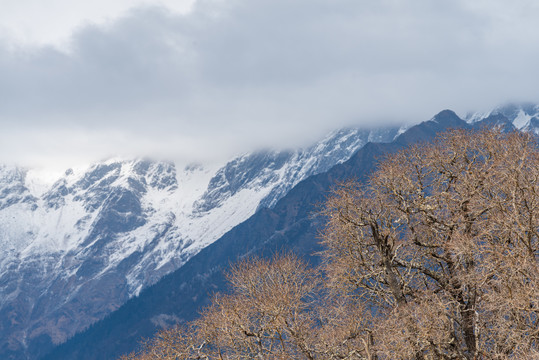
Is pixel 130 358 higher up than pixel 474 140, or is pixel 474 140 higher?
pixel 474 140

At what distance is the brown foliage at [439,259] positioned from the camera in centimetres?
2461

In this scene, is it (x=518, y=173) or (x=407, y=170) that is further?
(x=407, y=170)

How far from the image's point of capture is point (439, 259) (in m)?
30.9

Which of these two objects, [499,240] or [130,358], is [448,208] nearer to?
[499,240]

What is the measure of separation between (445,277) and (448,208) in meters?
4.08

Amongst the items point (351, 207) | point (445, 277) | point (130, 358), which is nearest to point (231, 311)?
point (351, 207)

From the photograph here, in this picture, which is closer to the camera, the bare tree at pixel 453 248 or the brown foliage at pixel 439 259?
the bare tree at pixel 453 248

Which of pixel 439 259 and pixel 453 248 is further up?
pixel 453 248

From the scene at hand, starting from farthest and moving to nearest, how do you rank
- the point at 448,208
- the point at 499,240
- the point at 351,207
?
the point at 351,207 → the point at 448,208 → the point at 499,240

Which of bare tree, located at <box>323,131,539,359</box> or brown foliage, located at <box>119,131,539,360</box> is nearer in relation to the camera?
bare tree, located at <box>323,131,539,359</box>

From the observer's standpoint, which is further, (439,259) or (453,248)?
(439,259)

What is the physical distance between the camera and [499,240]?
28.2 meters

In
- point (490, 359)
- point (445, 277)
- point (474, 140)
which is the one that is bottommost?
point (490, 359)

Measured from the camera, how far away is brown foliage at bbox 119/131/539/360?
24.6 m
